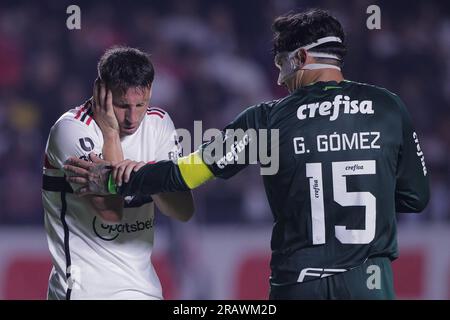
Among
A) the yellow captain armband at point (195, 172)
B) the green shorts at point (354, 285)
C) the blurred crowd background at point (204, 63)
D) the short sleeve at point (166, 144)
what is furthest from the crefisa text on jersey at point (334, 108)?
the blurred crowd background at point (204, 63)

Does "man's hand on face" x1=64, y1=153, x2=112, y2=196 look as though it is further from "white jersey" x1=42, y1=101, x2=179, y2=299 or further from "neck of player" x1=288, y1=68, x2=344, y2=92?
"neck of player" x1=288, y1=68, x2=344, y2=92

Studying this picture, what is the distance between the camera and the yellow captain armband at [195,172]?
3809 millimetres

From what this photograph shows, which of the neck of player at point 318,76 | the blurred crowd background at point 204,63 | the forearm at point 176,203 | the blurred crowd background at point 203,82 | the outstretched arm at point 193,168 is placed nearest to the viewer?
the outstretched arm at point 193,168

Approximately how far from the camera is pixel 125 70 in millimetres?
4047

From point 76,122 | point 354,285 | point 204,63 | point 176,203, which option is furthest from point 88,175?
point 204,63

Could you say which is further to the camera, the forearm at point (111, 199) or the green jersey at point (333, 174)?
the forearm at point (111, 199)

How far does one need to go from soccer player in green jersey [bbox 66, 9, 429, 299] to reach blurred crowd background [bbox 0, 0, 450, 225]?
3616mm

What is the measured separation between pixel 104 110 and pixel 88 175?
1.13 feet

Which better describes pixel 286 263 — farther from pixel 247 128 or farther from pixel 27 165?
pixel 27 165

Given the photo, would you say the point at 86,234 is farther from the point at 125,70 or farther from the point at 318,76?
the point at 318,76

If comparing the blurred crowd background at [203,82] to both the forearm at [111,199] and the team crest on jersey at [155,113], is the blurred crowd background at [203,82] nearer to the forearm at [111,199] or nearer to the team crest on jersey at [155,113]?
the team crest on jersey at [155,113]

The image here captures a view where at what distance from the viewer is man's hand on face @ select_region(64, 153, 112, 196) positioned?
3.89 metres

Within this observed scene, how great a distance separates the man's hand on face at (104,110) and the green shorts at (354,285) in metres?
1.12

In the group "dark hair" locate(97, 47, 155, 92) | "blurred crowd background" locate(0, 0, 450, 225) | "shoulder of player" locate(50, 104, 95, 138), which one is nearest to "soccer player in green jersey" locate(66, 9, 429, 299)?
"shoulder of player" locate(50, 104, 95, 138)
